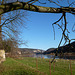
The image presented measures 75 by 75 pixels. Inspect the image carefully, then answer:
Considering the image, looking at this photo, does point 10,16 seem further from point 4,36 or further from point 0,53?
point 0,53

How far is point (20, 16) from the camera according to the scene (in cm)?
1316

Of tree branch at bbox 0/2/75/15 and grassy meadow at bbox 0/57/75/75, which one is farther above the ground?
tree branch at bbox 0/2/75/15

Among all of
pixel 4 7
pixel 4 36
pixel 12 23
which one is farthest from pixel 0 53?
pixel 4 7

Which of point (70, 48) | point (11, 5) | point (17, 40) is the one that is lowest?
point (17, 40)

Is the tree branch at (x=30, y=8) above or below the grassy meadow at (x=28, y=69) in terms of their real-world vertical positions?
above

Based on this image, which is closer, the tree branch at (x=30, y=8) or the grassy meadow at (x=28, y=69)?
the tree branch at (x=30, y=8)

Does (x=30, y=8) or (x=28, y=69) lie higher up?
(x=30, y=8)

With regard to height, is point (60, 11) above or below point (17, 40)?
above

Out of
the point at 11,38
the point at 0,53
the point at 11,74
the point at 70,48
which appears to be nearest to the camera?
the point at 70,48

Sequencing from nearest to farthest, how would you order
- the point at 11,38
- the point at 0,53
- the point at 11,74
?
the point at 11,74 < the point at 11,38 < the point at 0,53

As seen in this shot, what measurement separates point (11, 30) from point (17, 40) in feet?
4.85

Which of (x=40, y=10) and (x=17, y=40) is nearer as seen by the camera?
(x=40, y=10)

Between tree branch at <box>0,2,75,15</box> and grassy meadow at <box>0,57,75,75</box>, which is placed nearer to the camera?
tree branch at <box>0,2,75,15</box>

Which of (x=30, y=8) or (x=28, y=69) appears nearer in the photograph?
(x=30, y=8)
